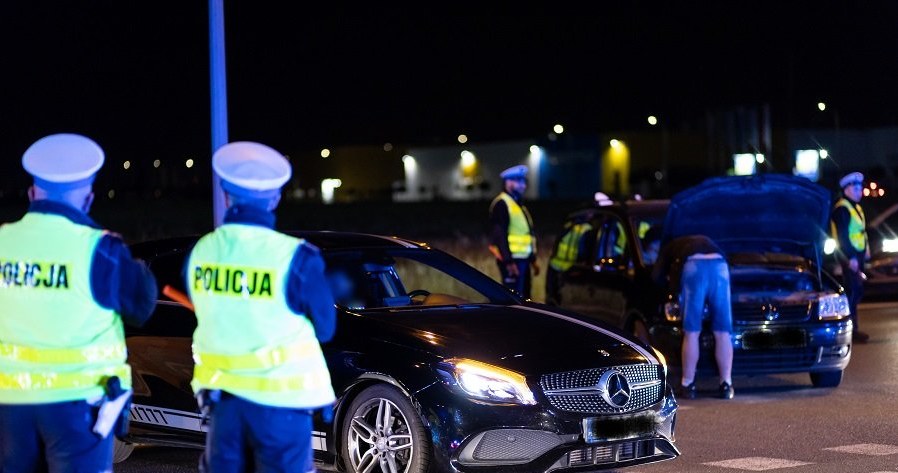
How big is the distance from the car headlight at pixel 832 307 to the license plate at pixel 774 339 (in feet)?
0.91

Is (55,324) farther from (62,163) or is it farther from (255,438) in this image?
(255,438)

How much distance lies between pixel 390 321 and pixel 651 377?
1451 mm

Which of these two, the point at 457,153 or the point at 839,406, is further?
the point at 457,153

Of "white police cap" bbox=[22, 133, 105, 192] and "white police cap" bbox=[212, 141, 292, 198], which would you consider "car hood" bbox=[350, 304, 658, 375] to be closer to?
"white police cap" bbox=[212, 141, 292, 198]

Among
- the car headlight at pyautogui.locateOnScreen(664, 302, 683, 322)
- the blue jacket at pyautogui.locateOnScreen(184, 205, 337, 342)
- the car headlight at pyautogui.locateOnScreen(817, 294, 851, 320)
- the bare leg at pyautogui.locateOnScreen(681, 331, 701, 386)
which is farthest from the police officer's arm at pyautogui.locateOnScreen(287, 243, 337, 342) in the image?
the car headlight at pyautogui.locateOnScreen(817, 294, 851, 320)

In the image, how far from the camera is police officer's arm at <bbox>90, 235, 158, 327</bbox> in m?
5.05

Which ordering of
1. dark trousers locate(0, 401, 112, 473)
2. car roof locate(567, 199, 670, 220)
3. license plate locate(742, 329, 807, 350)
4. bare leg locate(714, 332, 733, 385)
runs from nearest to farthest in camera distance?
dark trousers locate(0, 401, 112, 473) < bare leg locate(714, 332, 733, 385) < license plate locate(742, 329, 807, 350) < car roof locate(567, 199, 670, 220)

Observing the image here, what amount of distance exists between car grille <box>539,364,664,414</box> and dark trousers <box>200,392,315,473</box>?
8.79 feet

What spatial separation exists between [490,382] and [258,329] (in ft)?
8.52

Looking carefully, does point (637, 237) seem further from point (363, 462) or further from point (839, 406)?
point (363, 462)

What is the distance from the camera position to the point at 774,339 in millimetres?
11602

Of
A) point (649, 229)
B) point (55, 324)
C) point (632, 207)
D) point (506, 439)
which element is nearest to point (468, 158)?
point (632, 207)

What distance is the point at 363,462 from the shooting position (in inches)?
303

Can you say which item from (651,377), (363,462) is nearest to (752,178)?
(651,377)
